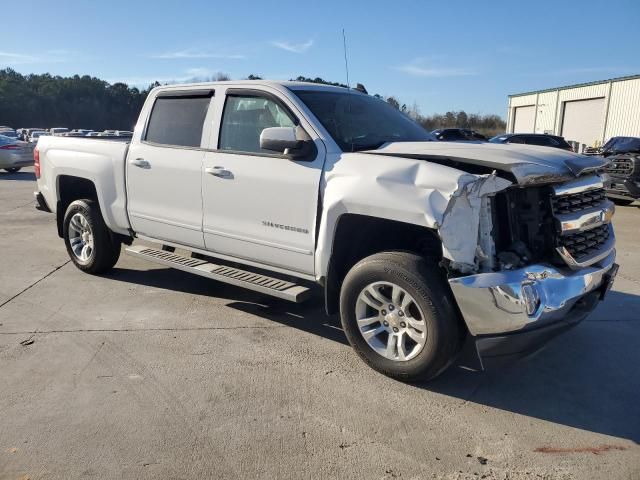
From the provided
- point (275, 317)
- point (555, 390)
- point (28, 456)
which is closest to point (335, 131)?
point (275, 317)

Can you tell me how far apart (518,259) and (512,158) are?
654mm

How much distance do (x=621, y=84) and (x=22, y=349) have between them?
1427 inches

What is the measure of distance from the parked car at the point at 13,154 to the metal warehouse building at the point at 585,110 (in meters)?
30.7

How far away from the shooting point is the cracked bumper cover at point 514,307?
3188 millimetres

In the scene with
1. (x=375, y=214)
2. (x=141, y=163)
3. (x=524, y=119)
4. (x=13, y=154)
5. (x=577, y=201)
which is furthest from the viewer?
(x=524, y=119)

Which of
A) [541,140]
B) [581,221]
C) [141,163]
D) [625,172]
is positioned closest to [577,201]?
[581,221]

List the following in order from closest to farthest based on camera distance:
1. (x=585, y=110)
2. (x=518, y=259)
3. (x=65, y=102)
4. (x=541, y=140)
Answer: (x=518, y=259)
(x=541, y=140)
(x=585, y=110)
(x=65, y=102)

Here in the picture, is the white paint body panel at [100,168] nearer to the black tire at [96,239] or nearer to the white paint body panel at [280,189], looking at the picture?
the white paint body panel at [280,189]

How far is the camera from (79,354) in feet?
13.7

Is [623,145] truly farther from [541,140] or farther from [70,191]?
[70,191]

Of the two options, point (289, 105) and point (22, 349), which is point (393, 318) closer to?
point (289, 105)

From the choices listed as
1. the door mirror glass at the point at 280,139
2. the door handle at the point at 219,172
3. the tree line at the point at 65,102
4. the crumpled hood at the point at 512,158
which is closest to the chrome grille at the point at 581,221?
the crumpled hood at the point at 512,158

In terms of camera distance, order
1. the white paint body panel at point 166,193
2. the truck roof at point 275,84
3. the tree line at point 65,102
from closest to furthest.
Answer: the truck roof at point 275,84
the white paint body panel at point 166,193
the tree line at point 65,102

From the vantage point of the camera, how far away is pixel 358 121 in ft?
14.9
